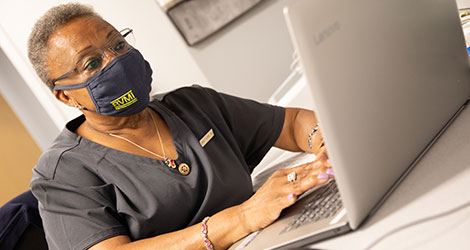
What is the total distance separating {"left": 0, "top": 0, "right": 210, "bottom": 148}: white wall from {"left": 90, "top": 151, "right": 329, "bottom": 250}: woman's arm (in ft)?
6.41

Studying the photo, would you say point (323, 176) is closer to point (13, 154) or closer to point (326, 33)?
point (326, 33)

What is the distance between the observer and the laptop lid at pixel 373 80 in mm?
742

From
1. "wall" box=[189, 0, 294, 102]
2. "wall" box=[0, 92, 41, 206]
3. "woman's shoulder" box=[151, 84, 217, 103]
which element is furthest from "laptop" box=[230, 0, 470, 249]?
"wall" box=[0, 92, 41, 206]

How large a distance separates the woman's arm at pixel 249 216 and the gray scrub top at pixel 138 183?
0.25 feet

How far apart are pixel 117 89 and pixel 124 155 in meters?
0.18

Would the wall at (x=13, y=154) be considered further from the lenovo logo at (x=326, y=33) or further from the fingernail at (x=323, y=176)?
the lenovo logo at (x=326, y=33)

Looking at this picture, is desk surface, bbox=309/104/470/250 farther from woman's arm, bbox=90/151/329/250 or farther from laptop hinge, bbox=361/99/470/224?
woman's arm, bbox=90/151/329/250

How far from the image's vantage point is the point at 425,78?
3.25 ft

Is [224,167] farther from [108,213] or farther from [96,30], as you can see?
[96,30]

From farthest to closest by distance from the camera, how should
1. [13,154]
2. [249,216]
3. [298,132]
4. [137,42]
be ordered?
1. [13,154]
2. [137,42]
3. [298,132]
4. [249,216]

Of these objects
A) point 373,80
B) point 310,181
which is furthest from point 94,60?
point 373,80

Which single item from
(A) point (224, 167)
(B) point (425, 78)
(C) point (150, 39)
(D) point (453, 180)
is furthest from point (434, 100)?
(C) point (150, 39)

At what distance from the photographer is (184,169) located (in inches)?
53.6

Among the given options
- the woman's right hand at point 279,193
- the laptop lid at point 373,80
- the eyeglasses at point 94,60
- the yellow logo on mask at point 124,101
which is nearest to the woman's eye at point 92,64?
the eyeglasses at point 94,60
